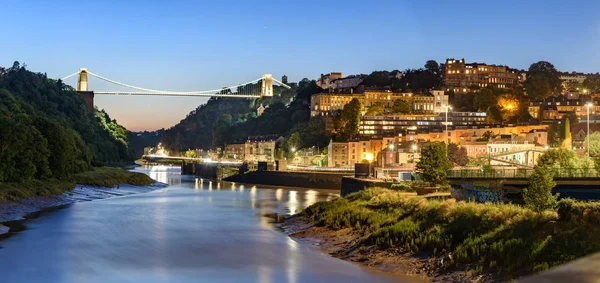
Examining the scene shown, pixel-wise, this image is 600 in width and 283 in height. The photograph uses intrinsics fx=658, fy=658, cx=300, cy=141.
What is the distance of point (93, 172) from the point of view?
187ft

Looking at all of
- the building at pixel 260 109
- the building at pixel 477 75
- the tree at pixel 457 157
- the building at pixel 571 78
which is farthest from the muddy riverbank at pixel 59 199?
the building at pixel 571 78

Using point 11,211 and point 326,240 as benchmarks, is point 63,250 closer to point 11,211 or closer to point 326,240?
point 326,240

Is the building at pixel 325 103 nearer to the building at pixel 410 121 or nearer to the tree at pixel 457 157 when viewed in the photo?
the building at pixel 410 121

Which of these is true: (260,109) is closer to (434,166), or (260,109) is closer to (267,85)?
(267,85)

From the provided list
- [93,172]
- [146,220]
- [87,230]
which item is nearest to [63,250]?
[87,230]

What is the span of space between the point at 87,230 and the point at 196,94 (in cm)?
10258

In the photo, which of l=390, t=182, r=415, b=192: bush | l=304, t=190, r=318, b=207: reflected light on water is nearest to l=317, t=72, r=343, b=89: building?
l=304, t=190, r=318, b=207: reflected light on water

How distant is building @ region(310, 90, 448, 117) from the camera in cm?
12206

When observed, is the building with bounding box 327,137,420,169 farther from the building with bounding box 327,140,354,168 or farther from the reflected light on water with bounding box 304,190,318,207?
the reflected light on water with bounding box 304,190,318,207

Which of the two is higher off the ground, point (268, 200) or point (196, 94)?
point (196, 94)

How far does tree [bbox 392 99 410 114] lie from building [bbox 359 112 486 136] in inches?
177

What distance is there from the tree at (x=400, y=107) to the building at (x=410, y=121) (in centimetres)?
450

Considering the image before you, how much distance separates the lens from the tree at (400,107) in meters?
115

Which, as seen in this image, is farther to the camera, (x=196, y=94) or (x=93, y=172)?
(x=196, y=94)
